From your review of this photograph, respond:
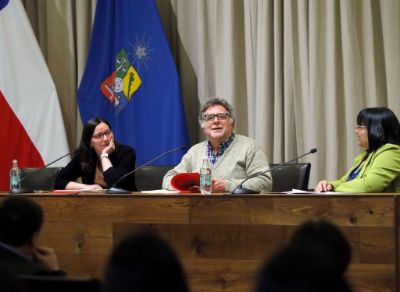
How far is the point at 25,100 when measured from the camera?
18.8 feet

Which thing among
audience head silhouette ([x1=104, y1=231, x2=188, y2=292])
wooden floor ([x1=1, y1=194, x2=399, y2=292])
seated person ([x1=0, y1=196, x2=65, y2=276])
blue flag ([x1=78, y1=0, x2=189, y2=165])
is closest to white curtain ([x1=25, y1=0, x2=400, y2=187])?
blue flag ([x1=78, y1=0, x2=189, y2=165])

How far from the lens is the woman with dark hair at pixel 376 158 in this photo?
148 inches

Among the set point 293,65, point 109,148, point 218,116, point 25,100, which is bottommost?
point 109,148

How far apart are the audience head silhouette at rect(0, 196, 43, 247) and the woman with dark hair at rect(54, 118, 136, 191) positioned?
252cm

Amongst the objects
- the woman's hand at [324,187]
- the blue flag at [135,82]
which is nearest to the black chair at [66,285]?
the woman's hand at [324,187]

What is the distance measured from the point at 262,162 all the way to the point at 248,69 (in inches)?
54.9

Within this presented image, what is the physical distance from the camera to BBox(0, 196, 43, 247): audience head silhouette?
1.92m

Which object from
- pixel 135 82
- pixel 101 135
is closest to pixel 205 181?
pixel 101 135

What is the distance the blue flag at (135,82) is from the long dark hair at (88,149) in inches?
32.4

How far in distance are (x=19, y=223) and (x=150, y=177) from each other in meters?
2.70

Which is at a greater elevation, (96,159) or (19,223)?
(96,159)

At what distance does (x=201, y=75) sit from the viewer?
5605 millimetres

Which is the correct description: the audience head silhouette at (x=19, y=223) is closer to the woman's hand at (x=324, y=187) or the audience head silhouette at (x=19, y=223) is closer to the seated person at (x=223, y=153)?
the seated person at (x=223, y=153)

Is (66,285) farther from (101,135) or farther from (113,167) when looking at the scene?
(101,135)
